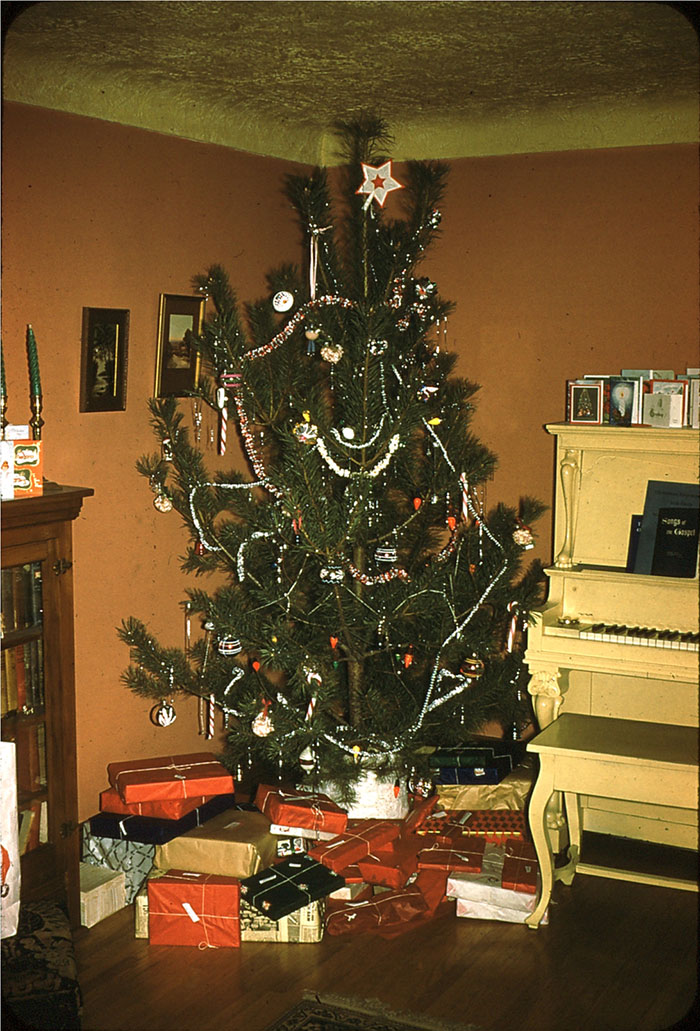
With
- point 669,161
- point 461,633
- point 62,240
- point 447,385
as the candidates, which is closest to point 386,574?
point 461,633

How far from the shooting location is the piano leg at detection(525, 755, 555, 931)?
309 centimetres

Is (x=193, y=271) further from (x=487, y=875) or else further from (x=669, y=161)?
(x=487, y=875)

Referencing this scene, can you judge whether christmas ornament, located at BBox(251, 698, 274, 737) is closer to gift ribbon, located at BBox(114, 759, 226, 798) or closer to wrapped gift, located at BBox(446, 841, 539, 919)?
gift ribbon, located at BBox(114, 759, 226, 798)

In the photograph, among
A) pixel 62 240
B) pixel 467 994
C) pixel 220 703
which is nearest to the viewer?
pixel 467 994

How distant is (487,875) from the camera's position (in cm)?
319

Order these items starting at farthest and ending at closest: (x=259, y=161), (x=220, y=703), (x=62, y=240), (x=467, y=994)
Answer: (x=259, y=161) < (x=220, y=703) < (x=62, y=240) < (x=467, y=994)

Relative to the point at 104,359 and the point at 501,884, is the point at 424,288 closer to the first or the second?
the point at 104,359

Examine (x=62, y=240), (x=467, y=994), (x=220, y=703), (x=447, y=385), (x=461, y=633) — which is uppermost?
(x=62, y=240)

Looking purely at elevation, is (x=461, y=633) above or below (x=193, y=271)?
below

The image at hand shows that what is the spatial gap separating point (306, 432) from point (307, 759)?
1042 mm

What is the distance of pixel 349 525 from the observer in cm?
313

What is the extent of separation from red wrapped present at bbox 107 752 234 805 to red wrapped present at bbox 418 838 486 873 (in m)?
0.65

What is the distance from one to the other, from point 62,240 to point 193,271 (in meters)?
0.63

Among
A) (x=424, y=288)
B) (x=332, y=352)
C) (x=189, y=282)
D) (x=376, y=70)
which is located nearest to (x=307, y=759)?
(x=332, y=352)
